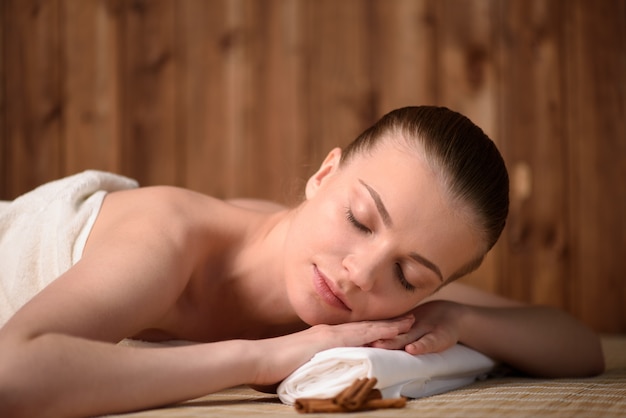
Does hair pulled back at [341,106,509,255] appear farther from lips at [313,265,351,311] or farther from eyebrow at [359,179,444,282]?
lips at [313,265,351,311]

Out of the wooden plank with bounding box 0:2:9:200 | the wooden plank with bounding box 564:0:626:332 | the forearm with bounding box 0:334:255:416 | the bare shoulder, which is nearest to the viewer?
the forearm with bounding box 0:334:255:416

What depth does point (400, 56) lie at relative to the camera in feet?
9.27

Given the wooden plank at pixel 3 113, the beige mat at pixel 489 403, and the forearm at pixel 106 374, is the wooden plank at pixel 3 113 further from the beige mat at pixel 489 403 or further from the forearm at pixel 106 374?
the forearm at pixel 106 374

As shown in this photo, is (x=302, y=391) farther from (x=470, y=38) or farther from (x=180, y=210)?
(x=470, y=38)

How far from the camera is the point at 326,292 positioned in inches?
52.5

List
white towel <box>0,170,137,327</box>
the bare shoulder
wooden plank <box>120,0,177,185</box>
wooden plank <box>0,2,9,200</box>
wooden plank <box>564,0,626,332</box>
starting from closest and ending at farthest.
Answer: white towel <box>0,170,137,327</box> → the bare shoulder → wooden plank <box>564,0,626,332</box> → wooden plank <box>120,0,177,185</box> → wooden plank <box>0,2,9,200</box>

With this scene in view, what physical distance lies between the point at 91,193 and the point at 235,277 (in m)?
0.40

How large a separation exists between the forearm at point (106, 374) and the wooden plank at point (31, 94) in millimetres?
1994

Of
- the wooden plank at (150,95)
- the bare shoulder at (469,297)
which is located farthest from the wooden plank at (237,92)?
the bare shoulder at (469,297)

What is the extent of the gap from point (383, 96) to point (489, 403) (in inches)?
68.6

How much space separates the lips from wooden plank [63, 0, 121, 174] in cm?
175

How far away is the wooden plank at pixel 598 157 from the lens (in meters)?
2.78

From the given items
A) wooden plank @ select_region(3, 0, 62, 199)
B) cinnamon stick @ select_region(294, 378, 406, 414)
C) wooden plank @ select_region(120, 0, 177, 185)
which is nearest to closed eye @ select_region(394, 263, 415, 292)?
cinnamon stick @ select_region(294, 378, 406, 414)

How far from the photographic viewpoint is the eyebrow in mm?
1302
